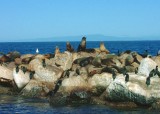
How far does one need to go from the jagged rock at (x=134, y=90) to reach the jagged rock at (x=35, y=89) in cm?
657

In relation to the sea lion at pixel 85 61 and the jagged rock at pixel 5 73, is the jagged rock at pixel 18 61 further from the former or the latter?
the sea lion at pixel 85 61

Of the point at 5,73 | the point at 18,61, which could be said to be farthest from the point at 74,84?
the point at 18,61

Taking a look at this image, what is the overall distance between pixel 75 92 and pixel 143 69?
6565mm

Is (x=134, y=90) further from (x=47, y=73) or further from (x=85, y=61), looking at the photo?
(x=85, y=61)

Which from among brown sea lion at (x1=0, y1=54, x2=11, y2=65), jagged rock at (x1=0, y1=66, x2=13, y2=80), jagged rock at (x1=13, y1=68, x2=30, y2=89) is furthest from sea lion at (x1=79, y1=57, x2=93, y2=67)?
brown sea lion at (x1=0, y1=54, x2=11, y2=65)

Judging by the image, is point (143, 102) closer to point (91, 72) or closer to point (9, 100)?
point (91, 72)

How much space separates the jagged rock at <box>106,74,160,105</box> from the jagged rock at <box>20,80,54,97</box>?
657cm

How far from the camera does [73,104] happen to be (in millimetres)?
32406

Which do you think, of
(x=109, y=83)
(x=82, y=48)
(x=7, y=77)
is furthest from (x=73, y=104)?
(x=82, y=48)

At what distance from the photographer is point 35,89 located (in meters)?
35.9

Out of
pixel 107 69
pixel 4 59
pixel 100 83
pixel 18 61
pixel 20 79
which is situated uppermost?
pixel 107 69

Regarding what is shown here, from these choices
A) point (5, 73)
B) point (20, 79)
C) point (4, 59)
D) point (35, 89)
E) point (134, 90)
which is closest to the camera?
point (134, 90)

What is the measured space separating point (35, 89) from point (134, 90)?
32.2ft

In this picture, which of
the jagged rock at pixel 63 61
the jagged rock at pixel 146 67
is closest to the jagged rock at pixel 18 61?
the jagged rock at pixel 63 61
